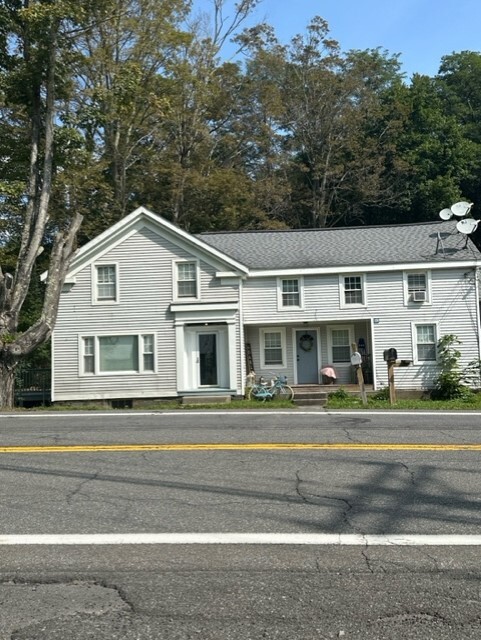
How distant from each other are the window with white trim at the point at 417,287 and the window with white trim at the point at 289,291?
402cm

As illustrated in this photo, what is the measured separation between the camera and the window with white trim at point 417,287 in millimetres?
25594

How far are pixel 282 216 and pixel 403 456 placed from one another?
35.0 meters

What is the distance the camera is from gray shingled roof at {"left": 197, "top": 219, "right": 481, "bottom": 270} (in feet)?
85.3

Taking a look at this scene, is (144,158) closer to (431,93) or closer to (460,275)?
(460,275)

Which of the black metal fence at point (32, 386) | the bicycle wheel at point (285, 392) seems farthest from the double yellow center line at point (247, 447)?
the black metal fence at point (32, 386)

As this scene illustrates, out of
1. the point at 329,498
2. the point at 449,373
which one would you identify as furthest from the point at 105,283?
the point at 329,498

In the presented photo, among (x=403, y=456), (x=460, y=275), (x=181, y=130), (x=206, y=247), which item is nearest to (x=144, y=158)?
(x=181, y=130)

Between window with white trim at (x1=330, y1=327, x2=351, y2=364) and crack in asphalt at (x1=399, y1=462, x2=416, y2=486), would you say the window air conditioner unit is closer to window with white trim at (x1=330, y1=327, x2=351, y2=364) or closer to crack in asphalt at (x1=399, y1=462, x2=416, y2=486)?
window with white trim at (x1=330, y1=327, x2=351, y2=364)

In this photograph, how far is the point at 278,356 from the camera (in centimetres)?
2667

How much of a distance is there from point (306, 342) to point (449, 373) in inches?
217

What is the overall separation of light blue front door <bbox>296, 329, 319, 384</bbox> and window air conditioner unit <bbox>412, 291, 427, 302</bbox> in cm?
404

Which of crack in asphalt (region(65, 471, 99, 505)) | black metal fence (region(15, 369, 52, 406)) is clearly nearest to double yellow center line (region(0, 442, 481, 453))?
crack in asphalt (region(65, 471, 99, 505))

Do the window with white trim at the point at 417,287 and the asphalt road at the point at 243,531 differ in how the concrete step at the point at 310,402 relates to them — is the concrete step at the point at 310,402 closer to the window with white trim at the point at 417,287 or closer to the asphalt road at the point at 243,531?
the window with white trim at the point at 417,287

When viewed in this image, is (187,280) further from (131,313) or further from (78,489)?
(78,489)
